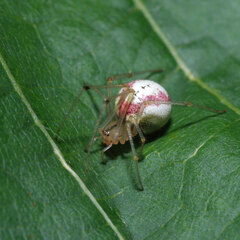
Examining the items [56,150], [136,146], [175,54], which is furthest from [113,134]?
[175,54]

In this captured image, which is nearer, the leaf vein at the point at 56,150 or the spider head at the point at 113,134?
the leaf vein at the point at 56,150

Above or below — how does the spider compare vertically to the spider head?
above

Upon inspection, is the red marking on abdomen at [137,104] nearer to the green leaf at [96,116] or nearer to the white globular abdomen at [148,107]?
the white globular abdomen at [148,107]

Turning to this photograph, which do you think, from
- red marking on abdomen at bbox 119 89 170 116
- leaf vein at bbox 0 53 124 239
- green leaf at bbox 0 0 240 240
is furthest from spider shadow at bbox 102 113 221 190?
leaf vein at bbox 0 53 124 239

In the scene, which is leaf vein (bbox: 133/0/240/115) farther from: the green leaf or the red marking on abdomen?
the red marking on abdomen

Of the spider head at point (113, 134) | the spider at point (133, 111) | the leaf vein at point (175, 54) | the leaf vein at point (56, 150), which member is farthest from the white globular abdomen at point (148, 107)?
the leaf vein at point (56, 150)
